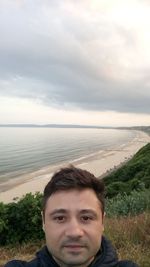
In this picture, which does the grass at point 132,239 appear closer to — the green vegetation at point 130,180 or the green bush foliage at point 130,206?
the green bush foliage at point 130,206

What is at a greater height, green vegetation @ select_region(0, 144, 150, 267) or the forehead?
the forehead

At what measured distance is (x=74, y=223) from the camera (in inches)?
91.0

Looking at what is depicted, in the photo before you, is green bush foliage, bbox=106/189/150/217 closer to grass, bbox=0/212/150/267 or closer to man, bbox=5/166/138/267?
grass, bbox=0/212/150/267

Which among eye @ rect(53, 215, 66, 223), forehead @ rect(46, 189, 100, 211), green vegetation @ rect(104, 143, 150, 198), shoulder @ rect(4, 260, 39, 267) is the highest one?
forehead @ rect(46, 189, 100, 211)

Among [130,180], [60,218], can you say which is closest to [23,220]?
[60,218]

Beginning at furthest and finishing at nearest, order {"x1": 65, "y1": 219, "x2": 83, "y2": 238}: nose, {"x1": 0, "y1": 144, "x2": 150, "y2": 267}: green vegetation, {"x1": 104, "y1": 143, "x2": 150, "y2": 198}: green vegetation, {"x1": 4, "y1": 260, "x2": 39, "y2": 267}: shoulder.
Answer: {"x1": 104, "y1": 143, "x2": 150, "y2": 198}: green vegetation, {"x1": 0, "y1": 144, "x2": 150, "y2": 267}: green vegetation, {"x1": 4, "y1": 260, "x2": 39, "y2": 267}: shoulder, {"x1": 65, "y1": 219, "x2": 83, "y2": 238}: nose

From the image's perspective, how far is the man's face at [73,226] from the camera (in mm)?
2277

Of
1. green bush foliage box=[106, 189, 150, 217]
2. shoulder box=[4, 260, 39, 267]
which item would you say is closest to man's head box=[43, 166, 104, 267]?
shoulder box=[4, 260, 39, 267]

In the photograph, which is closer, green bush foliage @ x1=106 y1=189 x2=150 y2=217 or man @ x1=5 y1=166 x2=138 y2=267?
man @ x1=5 y1=166 x2=138 y2=267

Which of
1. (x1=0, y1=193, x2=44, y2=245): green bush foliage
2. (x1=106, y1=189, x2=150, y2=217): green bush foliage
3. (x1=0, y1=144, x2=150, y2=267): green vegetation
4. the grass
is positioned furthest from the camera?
(x1=106, y1=189, x2=150, y2=217): green bush foliage

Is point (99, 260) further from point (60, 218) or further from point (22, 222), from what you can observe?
point (22, 222)

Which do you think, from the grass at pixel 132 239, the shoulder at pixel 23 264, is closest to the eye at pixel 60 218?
the shoulder at pixel 23 264

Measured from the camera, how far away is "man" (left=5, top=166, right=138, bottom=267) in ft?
7.48

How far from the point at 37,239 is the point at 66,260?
27.6ft
